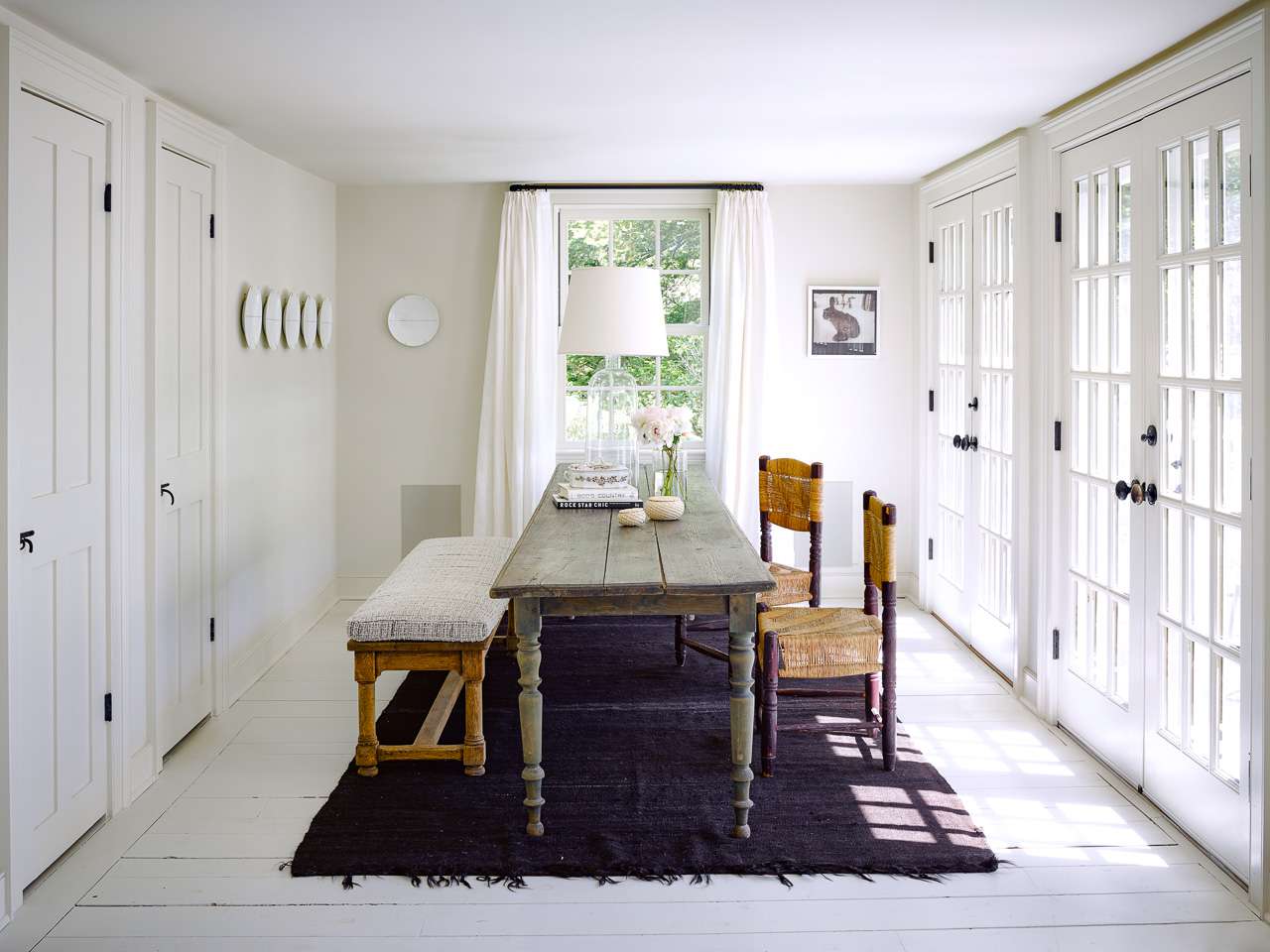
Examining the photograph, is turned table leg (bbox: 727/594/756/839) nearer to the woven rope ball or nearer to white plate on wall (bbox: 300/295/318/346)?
the woven rope ball

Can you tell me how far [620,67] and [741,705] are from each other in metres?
2.04

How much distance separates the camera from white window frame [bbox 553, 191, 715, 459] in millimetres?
5836

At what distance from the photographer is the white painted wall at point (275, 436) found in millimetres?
4414

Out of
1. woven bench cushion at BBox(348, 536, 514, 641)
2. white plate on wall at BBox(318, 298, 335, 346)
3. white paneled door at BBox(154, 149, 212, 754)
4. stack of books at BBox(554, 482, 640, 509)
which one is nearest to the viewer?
woven bench cushion at BBox(348, 536, 514, 641)

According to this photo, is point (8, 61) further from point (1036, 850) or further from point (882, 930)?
point (1036, 850)

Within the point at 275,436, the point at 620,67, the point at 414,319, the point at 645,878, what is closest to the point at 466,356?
the point at 414,319

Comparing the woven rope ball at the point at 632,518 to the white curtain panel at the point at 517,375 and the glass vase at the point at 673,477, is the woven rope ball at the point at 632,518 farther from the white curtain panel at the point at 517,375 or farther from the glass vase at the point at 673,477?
the white curtain panel at the point at 517,375

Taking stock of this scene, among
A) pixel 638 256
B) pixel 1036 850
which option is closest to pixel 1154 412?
pixel 1036 850

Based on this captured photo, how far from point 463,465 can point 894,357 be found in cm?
253

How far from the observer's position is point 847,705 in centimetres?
425

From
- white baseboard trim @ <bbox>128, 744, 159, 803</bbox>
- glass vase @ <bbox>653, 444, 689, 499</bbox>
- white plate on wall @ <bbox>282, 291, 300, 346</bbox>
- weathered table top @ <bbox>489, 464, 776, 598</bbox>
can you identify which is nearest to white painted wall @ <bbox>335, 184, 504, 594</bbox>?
white plate on wall @ <bbox>282, 291, 300, 346</bbox>

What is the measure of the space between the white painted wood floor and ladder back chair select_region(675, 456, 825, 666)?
1.04m

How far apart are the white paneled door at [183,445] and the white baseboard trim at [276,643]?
277 millimetres

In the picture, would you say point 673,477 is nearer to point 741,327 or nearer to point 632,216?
point 741,327
